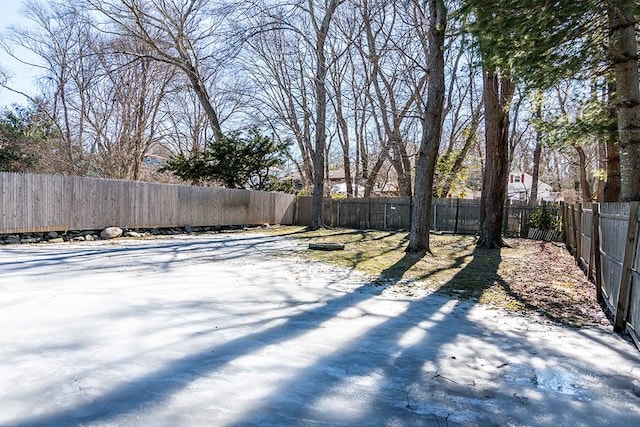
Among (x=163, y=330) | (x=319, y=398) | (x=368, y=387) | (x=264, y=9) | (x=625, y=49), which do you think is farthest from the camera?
(x=264, y=9)

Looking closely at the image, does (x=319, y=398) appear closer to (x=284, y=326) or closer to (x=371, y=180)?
(x=284, y=326)

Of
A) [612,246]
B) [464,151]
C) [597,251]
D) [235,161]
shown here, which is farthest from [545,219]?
[235,161]

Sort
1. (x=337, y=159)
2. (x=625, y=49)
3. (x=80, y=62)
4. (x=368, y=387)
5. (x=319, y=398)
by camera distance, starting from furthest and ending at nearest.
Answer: (x=337, y=159) < (x=80, y=62) < (x=625, y=49) < (x=368, y=387) < (x=319, y=398)

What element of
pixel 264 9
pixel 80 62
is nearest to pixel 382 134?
pixel 264 9

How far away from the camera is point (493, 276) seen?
6.14 meters

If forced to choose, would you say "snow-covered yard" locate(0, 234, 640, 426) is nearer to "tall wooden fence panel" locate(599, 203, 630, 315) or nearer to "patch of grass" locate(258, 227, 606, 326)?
"patch of grass" locate(258, 227, 606, 326)

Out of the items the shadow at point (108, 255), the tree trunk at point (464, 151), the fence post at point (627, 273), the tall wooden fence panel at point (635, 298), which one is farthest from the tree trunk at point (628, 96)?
the tree trunk at point (464, 151)

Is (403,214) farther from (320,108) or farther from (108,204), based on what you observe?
(108,204)

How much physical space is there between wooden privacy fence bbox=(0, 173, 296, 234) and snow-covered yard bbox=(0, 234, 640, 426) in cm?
480

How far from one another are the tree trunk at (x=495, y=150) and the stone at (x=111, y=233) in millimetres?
9427

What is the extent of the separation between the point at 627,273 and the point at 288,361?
2979mm

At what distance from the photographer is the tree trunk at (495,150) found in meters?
9.48

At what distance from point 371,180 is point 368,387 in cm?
1766

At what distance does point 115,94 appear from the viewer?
1672cm
